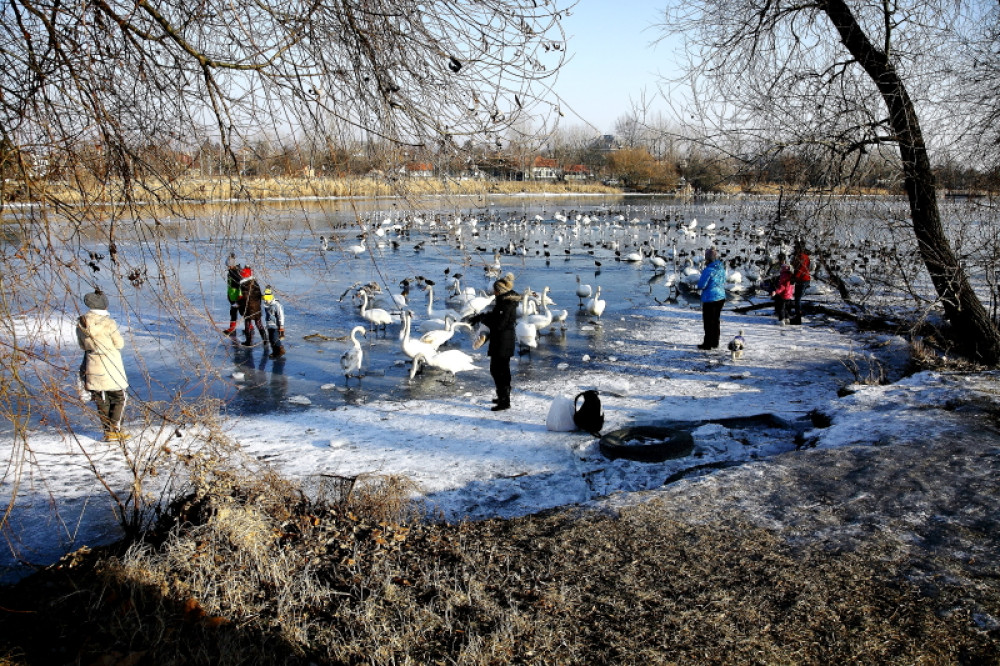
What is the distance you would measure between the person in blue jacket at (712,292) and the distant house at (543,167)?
7343 mm

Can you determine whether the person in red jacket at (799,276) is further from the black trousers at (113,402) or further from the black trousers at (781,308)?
the black trousers at (113,402)

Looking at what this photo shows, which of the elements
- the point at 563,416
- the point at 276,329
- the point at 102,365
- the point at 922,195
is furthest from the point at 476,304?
the point at 922,195

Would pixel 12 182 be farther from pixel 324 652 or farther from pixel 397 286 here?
pixel 397 286

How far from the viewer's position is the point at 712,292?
36.0 ft

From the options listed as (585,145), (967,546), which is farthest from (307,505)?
(967,546)

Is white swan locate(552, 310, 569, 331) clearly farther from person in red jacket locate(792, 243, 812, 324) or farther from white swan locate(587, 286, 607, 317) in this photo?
person in red jacket locate(792, 243, 812, 324)

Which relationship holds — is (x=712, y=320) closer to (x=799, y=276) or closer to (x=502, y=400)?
(x=799, y=276)

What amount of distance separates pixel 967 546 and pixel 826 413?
3.25 meters

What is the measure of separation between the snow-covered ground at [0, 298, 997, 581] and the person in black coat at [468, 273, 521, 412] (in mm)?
339

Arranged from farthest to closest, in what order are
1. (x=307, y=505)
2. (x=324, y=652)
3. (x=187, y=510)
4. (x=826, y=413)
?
(x=826, y=413) → (x=307, y=505) → (x=187, y=510) → (x=324, y=652)

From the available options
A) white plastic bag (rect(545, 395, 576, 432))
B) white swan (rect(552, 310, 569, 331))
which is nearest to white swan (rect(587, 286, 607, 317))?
white swan (rect(552, 310, 569, 331))

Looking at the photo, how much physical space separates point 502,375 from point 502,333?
0.55 m

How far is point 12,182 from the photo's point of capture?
8.55 ft

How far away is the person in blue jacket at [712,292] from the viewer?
10.9m
